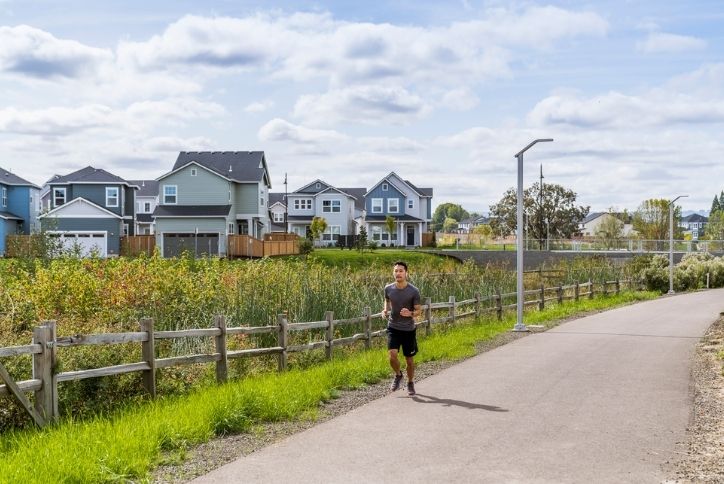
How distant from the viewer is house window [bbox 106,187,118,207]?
207ft

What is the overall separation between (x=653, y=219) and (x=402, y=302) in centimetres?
8917

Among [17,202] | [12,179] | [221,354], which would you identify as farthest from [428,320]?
[12,179]

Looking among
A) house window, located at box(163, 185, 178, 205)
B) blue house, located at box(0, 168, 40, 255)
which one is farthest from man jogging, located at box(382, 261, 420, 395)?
blue house, located at box(0, 168, 40, 255)

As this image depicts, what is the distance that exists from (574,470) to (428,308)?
39.7ft

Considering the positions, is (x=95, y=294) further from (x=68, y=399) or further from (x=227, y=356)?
(x=68, y=399)

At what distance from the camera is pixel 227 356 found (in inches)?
478

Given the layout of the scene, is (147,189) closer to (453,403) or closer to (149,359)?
(149,359)

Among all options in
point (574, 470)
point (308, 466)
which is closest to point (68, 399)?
point (308, 466)

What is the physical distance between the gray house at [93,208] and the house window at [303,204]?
70.8 feet

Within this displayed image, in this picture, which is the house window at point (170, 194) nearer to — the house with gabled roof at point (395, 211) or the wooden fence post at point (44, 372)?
the house with gabled roof at point (395, 211)

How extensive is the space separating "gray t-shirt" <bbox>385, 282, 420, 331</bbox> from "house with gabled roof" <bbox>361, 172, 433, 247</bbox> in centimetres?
7095

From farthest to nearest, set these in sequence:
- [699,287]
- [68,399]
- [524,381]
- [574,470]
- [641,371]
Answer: [699,287] < [641,371] < [524,381] < [68,399] < [574,470]

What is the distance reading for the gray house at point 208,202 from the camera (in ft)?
191

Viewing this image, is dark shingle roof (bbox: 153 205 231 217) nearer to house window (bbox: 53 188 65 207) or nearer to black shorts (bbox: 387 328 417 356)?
house window (bbox: 53 188 65 207)
